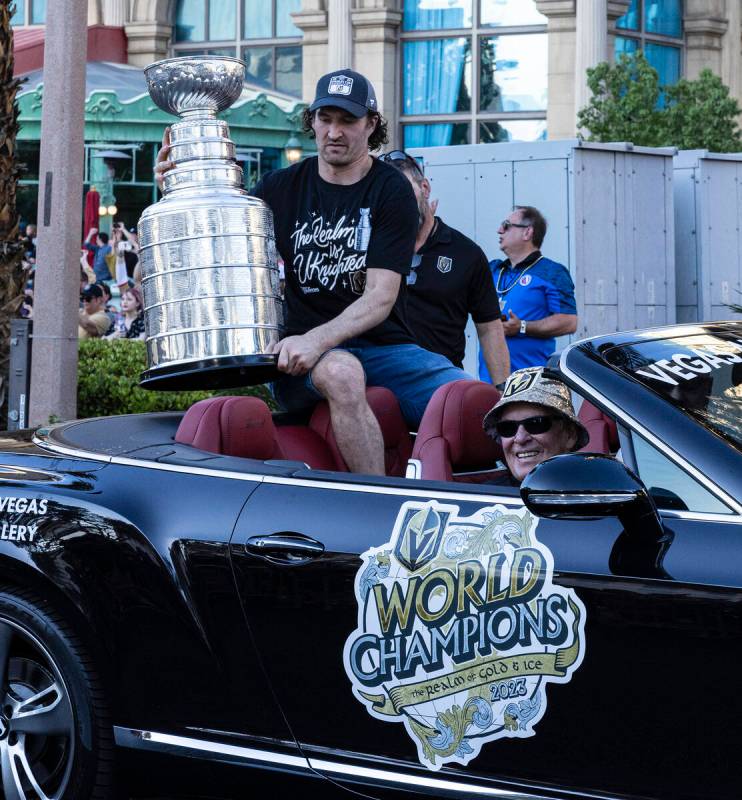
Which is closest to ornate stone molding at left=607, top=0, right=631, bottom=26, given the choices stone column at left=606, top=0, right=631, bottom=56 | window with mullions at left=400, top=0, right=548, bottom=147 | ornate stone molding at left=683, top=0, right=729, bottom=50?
stone column at left=606, top=0, right=631, bottom=56

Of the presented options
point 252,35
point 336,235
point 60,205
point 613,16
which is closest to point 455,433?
point 336,235

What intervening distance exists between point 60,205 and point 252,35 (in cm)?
2605

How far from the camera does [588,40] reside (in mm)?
29016

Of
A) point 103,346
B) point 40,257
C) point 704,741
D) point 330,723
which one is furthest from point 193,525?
point 103,346

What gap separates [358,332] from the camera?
4883 mm

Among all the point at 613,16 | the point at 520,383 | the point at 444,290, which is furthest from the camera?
the point at 613,16

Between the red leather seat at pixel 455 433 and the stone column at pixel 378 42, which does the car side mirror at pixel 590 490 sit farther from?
the stone column at pixel 378 42

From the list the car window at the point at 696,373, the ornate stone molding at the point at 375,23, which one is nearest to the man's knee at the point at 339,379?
the car window at the point at 696,373

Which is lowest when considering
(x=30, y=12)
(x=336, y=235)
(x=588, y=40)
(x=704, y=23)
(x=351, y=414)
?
(x=351, y=414)

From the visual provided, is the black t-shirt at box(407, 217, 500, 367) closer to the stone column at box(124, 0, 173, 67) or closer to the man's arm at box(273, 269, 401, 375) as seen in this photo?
the man's arm at box(273, 269, 401, 375)

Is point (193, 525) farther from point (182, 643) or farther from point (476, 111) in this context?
point (476, 111)

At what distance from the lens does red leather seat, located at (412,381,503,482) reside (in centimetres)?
423

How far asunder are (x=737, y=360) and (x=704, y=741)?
100 cm

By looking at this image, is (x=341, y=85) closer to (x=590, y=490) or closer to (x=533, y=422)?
(x=533, y=422)
